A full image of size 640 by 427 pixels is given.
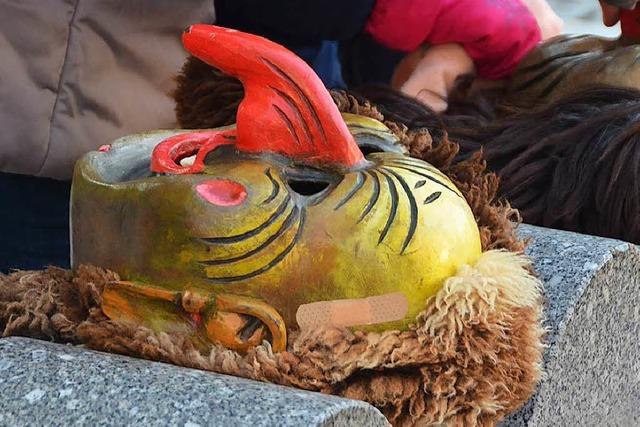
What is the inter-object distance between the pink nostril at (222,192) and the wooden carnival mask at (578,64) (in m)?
0.75

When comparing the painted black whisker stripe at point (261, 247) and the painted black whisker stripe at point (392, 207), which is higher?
the painted black whisker stripe at point (392, 207)

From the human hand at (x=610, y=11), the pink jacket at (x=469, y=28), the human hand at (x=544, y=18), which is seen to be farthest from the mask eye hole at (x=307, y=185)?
the human hand at (x=544, y=18)

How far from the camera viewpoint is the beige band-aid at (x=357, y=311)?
810 mm

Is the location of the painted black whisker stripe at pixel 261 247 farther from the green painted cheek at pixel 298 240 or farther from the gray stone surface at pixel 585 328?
the gray stone surface at pixel 585 328

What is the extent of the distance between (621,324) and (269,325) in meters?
0.50

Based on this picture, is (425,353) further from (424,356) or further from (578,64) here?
(578,64)

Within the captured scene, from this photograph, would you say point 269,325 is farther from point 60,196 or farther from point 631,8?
point 631,8

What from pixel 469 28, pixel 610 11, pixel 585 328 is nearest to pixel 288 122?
pixel 585 328

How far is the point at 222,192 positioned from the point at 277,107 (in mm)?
92

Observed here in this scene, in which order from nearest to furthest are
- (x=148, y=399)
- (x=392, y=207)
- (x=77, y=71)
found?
(x=148, y=399)
(x=392, y=207)
(x=77, y=71)

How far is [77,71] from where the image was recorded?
126cm

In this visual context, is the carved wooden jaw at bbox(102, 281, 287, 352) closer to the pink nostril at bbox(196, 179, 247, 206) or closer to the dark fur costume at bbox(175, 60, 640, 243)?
the pink nostril at bbox(196, 179, 247, 206)

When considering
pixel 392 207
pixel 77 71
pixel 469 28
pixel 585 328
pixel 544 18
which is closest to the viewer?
pixel 392 207

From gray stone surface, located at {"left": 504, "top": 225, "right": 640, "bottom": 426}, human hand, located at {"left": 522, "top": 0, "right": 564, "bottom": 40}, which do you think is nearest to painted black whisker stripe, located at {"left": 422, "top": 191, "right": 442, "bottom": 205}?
gray stone surface, located at {"left": 504, "top": 225, "right": 640, "bottom": 426}
